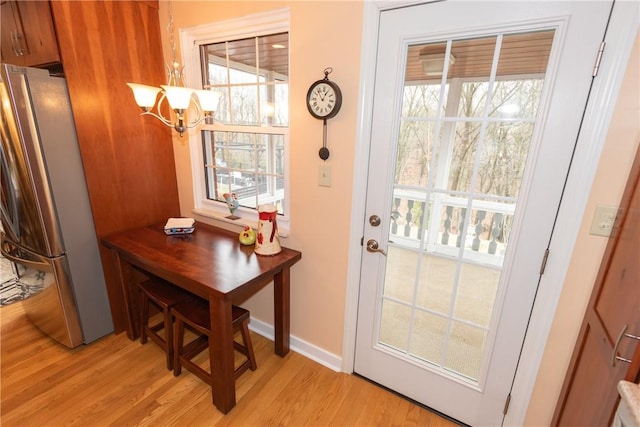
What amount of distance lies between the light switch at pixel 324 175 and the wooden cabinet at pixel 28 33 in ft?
5.22

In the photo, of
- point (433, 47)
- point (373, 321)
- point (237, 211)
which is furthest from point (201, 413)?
point (433, 47)

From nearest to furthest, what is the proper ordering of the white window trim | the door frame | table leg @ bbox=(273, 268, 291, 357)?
the door frame < the white window trim < table leg @ bbox=(273, 268, 291, 357)

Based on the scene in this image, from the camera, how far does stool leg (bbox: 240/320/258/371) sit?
69.7 inches

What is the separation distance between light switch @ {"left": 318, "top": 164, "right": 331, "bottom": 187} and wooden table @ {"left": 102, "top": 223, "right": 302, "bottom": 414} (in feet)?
1.56

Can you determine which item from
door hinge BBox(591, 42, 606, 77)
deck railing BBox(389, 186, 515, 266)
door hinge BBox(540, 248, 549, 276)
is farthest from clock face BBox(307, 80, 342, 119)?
door hinge BBox(540, 248, 549, 276)

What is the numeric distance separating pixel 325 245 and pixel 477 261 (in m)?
0.80

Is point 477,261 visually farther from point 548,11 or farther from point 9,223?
point 9,223

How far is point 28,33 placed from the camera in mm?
1762

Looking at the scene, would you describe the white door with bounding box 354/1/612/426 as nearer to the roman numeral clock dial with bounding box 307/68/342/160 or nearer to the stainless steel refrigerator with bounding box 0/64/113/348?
the roman numeral clock dial with bounding box 307/68/342/160

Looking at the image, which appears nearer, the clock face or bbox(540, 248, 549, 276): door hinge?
bbox(540, 248, 549, 276): door hinge

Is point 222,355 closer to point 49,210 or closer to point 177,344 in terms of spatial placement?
point 177,344

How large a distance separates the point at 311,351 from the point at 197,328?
799mm

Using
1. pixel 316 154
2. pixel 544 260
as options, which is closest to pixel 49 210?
pixel 316 154

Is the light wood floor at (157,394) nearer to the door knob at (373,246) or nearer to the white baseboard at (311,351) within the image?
the white baseboard at (311,351)
